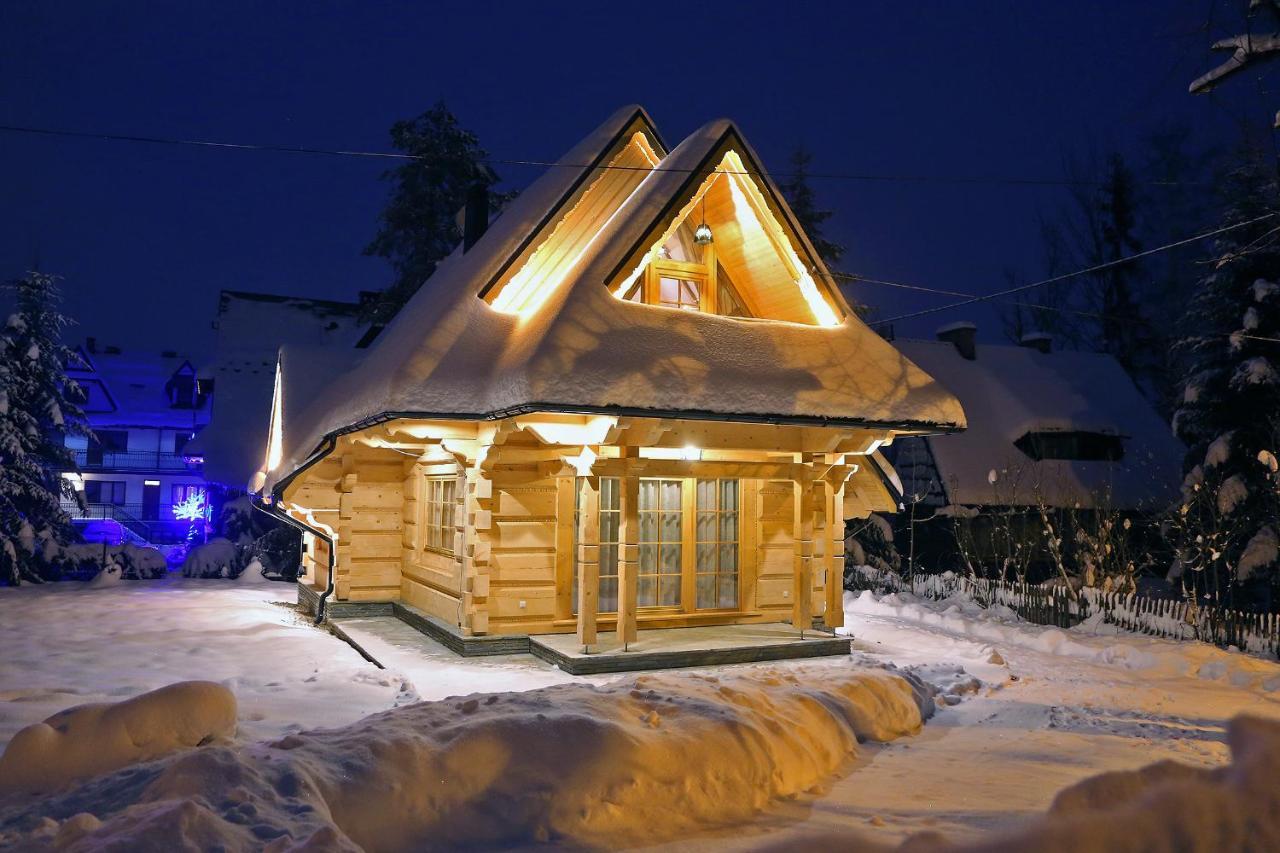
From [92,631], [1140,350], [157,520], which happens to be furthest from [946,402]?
[157,520]

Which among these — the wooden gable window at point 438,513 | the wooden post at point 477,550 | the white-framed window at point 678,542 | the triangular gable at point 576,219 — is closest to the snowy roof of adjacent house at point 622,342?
the triangular gable at point 576,219

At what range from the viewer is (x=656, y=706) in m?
6.80

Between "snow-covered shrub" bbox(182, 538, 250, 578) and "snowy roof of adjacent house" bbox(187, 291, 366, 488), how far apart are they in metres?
1.68

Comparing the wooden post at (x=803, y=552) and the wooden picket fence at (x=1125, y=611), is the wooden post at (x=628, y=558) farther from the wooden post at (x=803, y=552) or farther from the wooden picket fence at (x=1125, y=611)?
the wooden picket fence at (x=1125, y=611)

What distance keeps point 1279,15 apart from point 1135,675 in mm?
7583

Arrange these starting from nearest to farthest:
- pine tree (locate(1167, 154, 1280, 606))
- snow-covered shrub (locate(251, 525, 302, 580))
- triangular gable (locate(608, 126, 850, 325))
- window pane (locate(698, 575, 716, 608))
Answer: triangular gable (locate(608, 126, 850, 325)) < window pane (locate(698, 575, 716, 608)) < pine tree (locate(1167, 154, 1280, 606)) < snow-covered shrub (locate(251, 525, 302, 580))

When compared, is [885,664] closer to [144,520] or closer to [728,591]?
[728,591]

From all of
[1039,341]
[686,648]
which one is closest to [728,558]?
[686,648]

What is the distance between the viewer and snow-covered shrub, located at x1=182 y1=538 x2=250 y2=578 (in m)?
23.1

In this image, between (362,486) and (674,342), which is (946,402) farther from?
(362,486)

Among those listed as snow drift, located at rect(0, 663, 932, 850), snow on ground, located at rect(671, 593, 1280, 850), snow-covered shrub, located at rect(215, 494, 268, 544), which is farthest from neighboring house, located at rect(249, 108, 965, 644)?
snow-covered shrub, located at rect(215, 494, 268, 544)

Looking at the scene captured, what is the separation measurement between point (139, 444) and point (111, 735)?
46.8m

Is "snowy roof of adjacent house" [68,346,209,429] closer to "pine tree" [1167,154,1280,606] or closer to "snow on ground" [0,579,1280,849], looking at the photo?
"snow on ground" [0,579,1280,849]

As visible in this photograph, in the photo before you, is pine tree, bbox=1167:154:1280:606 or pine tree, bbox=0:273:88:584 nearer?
pine tree, bbox=1167:154:1280:606
